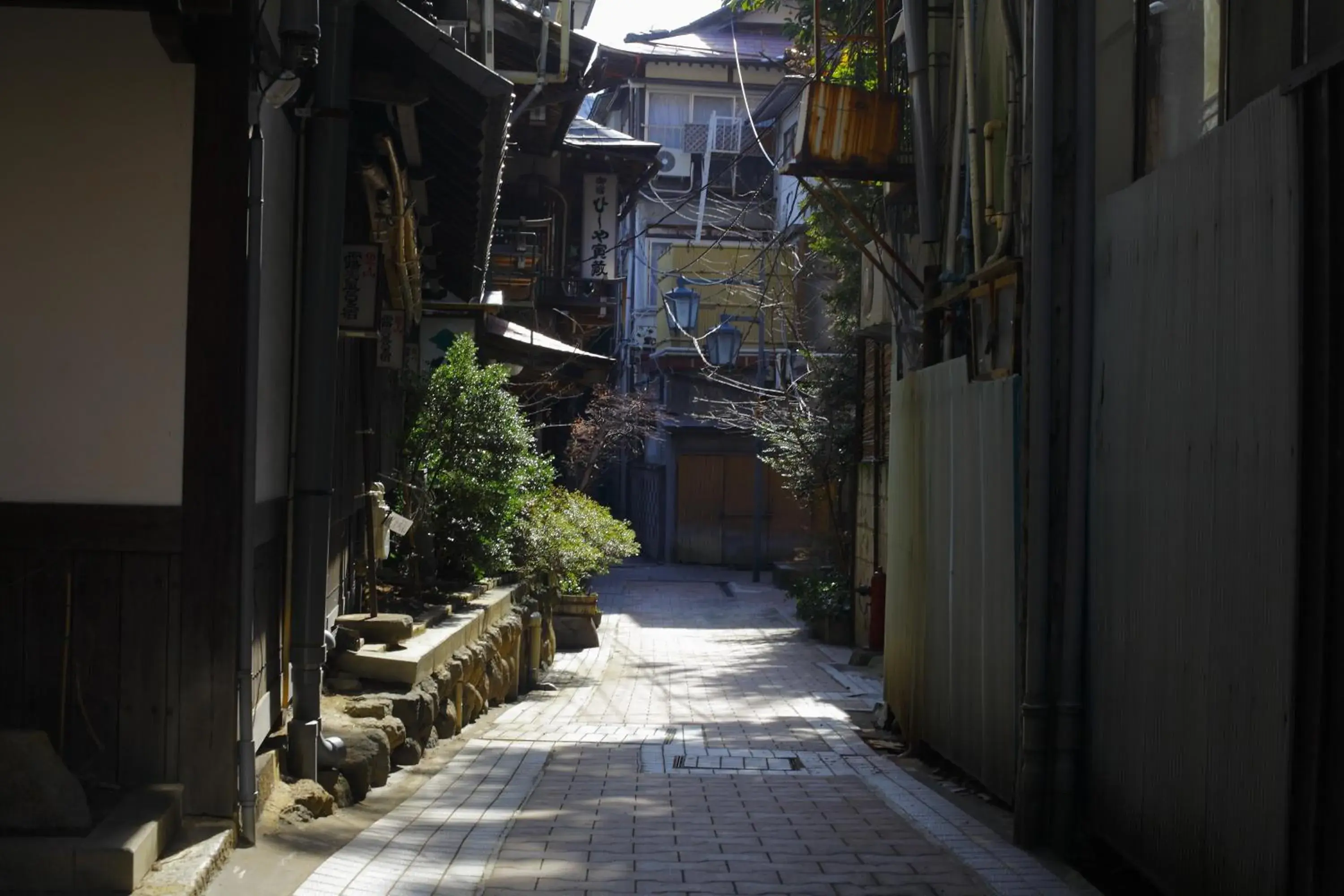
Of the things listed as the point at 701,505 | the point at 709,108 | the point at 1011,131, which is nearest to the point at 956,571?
the point at 1011,131

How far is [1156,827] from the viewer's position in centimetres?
587

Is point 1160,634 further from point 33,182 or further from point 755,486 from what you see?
point 755,486

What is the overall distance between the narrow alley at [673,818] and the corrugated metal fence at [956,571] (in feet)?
1.62

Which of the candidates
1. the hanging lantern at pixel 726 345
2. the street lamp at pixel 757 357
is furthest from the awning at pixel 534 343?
the hanging lantern at pixel 726 345

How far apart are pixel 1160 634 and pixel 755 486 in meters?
30.2

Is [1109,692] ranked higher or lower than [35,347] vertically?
lower

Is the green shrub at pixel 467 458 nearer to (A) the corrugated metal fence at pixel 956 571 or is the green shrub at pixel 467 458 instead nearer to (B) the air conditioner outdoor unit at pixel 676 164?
(A) the corrugated metal fence at pixel 956 571

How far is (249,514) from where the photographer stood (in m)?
5.97

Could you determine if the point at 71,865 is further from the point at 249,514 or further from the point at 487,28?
the point at 487,28

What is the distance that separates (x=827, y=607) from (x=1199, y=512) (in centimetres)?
1582

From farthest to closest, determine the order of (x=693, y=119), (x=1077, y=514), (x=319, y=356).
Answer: (x=693, y=119)
(x=319, y=356)
(x=1077, y=514)

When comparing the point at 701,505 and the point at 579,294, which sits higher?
the point at 579,294

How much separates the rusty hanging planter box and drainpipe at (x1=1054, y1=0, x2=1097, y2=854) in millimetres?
4338

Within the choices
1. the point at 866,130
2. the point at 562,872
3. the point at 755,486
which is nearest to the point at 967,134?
the point at 866,130
